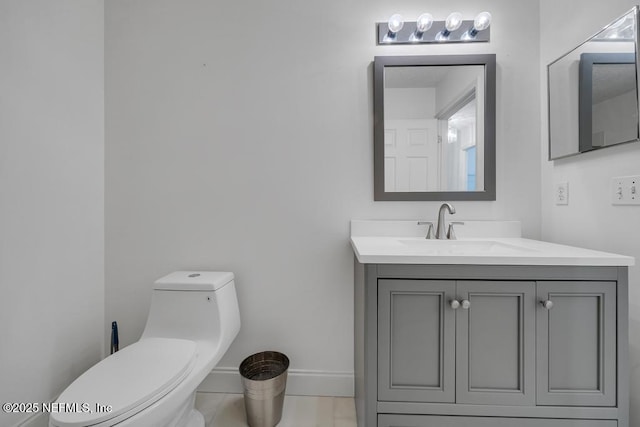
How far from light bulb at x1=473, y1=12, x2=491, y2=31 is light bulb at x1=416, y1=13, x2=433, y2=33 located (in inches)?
9.1

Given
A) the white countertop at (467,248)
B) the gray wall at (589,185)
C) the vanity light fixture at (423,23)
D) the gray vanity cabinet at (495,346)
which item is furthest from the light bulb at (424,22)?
the gray vanity cabinet at (495,346)

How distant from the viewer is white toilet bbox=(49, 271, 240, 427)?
2.75ft

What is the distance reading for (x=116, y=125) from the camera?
Answer: 5.17ft

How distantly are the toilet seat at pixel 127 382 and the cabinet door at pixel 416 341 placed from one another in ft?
2.47

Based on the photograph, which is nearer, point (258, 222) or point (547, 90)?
point (547, 90)

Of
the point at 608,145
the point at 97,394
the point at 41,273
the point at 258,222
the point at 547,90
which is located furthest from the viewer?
the point at 258,222

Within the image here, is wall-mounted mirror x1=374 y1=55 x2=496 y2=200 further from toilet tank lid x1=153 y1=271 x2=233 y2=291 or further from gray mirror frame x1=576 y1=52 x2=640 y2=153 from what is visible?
toilet tank lid x1=153 y1=271 x2=233 y2=291

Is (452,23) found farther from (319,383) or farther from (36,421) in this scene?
(36,421)

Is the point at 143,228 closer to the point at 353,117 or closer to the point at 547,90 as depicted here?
the point at 353,117

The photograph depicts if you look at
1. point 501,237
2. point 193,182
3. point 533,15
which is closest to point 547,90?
point 533,15

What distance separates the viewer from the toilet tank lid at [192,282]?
1305 mm

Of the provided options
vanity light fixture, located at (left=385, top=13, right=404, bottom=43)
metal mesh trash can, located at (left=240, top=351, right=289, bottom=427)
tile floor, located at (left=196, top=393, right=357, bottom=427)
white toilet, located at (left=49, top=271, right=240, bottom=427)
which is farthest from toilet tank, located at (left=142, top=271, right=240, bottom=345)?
vanity light fixture, located at (left=385, top=13, right=404, bottom=43)

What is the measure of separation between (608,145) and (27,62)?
8.01ft

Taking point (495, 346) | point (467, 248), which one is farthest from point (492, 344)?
point (467, 248)
